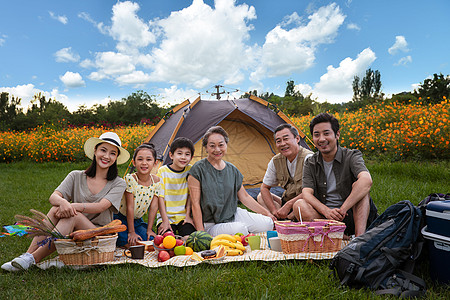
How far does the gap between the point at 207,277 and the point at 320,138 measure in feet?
5.45

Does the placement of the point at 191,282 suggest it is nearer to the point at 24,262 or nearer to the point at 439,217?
the point at 24,262

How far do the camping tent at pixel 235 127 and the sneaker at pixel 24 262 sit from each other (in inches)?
91.4

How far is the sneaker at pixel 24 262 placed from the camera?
258 centimetres

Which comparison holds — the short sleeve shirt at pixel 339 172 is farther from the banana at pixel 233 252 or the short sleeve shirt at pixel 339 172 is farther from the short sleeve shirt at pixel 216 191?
the banana at pixel 233 252

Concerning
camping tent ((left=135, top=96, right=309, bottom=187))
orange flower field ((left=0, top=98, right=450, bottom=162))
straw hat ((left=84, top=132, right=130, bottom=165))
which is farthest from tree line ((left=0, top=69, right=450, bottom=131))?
straw hat ((left=84, top=132, right=130, bottom=165))

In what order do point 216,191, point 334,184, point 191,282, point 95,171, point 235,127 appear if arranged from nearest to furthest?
point 191,282, point 95,171, point 334,184, point 216,191, point 235,127

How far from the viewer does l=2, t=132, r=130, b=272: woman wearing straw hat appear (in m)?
2.73

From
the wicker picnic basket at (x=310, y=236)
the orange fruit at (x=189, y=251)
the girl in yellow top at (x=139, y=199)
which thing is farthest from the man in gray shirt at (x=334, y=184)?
the girl in yellow top at (x=139, y=199)

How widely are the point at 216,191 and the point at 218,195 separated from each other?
0.17 feet

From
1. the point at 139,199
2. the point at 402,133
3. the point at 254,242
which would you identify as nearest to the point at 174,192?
the point at 139,199

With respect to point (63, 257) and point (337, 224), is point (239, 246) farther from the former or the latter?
point (63, 257)

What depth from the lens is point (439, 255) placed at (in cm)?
209

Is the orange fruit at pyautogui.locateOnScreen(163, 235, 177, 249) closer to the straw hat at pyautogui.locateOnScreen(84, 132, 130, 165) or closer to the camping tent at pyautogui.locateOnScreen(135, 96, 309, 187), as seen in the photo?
the straw hat at pyautogui.locateOnScreen(84, 132, 130, 165)

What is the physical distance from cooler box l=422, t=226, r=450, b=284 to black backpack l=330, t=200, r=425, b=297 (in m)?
0.08
